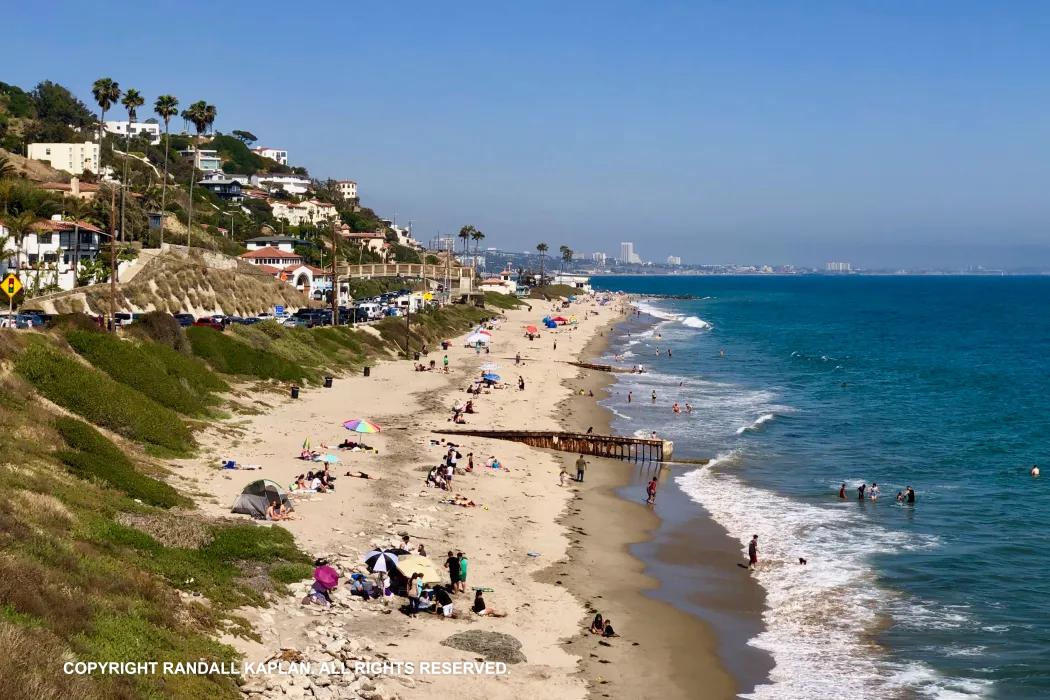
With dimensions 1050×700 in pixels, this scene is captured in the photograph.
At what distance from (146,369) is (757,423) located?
33161 millimetres

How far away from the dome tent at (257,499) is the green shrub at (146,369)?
1221 cm

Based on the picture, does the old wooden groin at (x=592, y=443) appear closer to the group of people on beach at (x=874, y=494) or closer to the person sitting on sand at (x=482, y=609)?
the group of people on beach at (x=874, y=494)

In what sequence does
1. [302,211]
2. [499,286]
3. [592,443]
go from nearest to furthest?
[592,443] → [302,211] → [499,286]

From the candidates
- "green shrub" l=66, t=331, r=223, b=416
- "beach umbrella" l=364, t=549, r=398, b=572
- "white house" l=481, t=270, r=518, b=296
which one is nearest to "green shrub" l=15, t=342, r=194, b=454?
"green shrub" l=66, t=331, r=223, b=416

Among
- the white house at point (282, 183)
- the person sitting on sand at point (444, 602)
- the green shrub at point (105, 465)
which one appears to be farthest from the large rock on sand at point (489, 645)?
the white house at point (282, 183)

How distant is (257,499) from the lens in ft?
83.9

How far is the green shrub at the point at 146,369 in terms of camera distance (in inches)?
1391

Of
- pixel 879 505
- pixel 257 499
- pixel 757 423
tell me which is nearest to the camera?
pixel 257 499

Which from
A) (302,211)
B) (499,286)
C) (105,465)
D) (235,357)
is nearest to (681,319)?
(499,286)

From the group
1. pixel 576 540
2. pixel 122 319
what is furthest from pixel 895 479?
pixel 122 319

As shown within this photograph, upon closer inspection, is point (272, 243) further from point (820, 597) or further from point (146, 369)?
point (820, 597)

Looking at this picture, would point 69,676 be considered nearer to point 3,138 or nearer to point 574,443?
point 574,443

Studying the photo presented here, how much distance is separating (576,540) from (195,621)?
1594 cm

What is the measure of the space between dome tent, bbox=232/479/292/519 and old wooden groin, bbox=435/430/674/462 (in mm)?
18852
